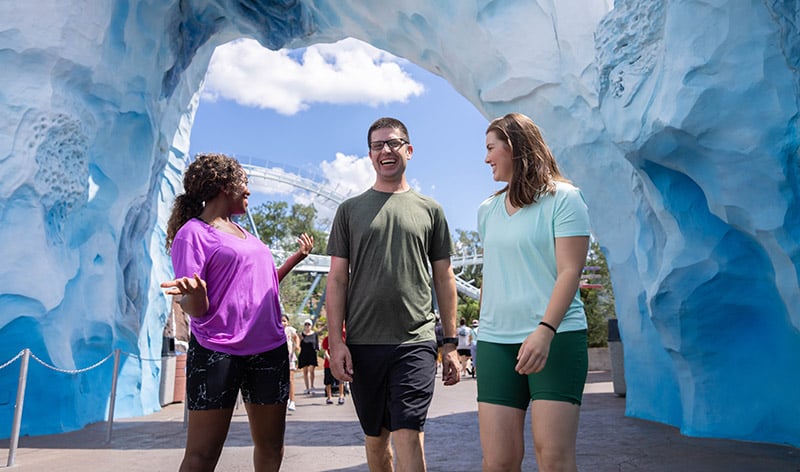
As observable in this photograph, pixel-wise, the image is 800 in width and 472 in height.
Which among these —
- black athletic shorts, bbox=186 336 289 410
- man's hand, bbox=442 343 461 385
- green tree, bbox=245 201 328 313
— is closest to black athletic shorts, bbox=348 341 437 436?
man's hand, bbox=442 343 461 385

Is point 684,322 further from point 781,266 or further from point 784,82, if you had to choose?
point 784,82

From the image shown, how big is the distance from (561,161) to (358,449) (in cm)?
485

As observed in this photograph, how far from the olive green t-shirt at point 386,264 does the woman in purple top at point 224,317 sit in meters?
0.35

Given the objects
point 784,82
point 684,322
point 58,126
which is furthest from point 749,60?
point 58,126

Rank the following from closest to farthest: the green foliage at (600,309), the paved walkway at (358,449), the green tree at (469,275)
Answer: the paved walkway at (358,449) < the green foliage at (600,309) < the green tree at (469,275)

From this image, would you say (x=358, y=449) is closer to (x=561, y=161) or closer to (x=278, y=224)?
(x=561, y=161)

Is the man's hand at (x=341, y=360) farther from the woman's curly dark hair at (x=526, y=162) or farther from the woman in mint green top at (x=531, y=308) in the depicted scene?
the woman's curly dark hair at (x=526, y=162)

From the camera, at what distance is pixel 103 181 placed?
26.6 feet

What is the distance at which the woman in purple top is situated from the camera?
→ 265cm

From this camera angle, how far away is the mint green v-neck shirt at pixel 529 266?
2305 mm

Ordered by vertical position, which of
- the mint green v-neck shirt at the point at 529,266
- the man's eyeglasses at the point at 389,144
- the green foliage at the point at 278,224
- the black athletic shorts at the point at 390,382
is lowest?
the black athletic shorts at the point at 390,382

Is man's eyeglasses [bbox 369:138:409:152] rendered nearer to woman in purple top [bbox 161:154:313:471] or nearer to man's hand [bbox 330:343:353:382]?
woman in purple top [bbox 161:154:313:471]

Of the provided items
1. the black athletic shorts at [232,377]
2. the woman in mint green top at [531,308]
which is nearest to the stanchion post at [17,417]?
the black athletic shorts at [232,377]

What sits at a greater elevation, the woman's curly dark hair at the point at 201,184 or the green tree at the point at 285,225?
the green tree at the point at 285,225
